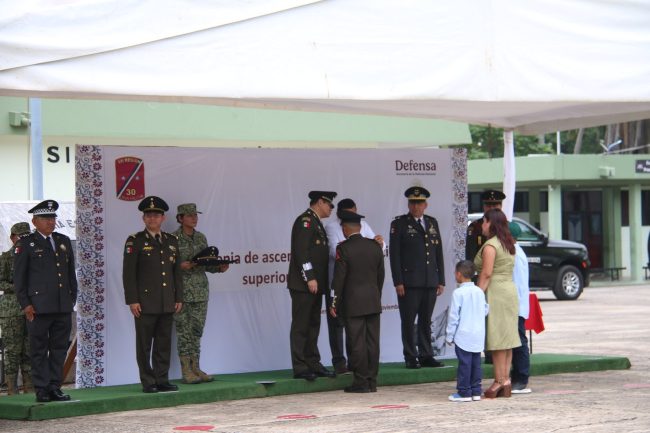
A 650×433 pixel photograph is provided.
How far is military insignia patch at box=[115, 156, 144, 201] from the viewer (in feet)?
40.8

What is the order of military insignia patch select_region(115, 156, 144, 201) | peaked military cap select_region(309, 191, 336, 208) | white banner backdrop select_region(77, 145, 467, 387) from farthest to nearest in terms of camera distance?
peaked military cap select_region(309, 191, 336, 208)
military insignia patch select_region(115, 156, 144, 201)
white banner backdrop select_region(77, 145, 467, 387)

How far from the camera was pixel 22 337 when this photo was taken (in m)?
12.4

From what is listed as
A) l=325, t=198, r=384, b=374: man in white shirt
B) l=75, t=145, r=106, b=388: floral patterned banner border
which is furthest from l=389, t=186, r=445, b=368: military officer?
l=75, t=145, r=106, b=388: floral patterned banner border

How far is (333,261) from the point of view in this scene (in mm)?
12727

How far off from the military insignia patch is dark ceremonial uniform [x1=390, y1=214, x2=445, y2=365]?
2.77 meters

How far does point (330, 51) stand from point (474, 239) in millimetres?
3937

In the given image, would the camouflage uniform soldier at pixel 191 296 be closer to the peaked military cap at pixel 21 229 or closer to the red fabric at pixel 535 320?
the peaked military cap at pixel 21 229

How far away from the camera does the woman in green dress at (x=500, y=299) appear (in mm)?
11539

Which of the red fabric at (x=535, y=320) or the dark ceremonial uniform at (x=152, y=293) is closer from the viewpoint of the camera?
the dark ceremonial uniform at (x=152, y=293)

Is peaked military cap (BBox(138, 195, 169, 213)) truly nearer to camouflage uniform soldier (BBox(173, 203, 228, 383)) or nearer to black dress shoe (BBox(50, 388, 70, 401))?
camouflage uniform soldier (BBox(173, 203, 228, 383))

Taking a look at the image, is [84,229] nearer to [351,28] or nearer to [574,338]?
[351,28]

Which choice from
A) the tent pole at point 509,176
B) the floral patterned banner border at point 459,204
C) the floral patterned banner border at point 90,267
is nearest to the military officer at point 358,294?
the floral patterned banner border at point 90,267

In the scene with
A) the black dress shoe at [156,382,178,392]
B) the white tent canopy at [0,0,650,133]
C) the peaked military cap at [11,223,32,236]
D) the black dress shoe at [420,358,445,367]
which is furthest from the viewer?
the black dress shoe at [420,358,445,367]

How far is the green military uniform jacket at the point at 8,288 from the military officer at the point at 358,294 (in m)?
3.09
